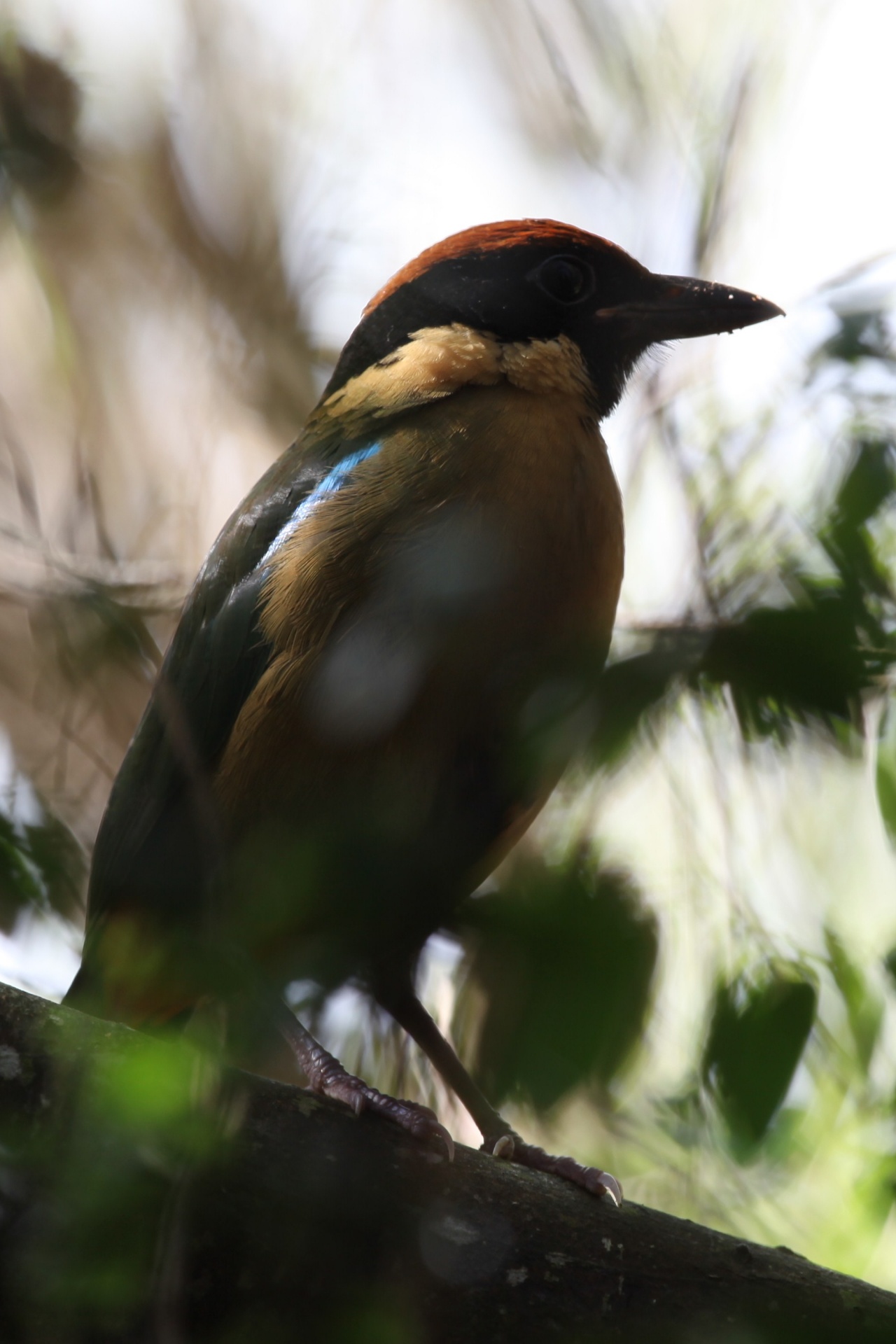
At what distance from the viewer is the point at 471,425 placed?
10.3ft

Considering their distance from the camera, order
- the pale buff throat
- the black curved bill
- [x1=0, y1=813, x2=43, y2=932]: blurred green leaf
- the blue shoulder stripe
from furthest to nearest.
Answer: the black curved bill < the pale buff throat < the blue shoulder stripe < [x1=0, y1=813, x2=43, y2=932]: blurred green leaf

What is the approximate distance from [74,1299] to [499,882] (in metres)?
0.73

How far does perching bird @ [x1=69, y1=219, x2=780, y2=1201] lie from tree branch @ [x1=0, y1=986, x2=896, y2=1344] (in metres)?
0.18

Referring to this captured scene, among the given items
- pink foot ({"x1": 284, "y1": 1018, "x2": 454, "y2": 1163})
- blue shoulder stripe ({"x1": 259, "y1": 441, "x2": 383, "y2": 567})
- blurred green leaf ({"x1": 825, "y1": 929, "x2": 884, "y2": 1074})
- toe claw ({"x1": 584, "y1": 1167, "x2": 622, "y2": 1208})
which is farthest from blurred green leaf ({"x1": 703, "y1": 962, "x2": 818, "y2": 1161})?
blue shoulder stripe ({"x1": 259, "y1": 441, "x2": 383, "y2": 567})

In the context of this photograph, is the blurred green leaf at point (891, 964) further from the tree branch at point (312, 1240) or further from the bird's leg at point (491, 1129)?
the bird's leg at point (491, 1129)

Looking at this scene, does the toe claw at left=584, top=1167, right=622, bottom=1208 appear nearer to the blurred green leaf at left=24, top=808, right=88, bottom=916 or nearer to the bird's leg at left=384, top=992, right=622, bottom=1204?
the bird's leg at left=384, top=992, right=622, bottom=1204

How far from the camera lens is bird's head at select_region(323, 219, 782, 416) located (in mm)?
3488

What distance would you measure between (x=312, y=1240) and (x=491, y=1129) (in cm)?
107

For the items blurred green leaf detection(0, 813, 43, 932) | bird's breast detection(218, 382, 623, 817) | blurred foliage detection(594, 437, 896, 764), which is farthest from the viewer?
bird's breast detection(218, 382, 623, 817)

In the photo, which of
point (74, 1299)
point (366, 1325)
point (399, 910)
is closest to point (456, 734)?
point (399, 910)

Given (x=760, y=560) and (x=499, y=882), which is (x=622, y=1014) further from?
(x=760, y=560)

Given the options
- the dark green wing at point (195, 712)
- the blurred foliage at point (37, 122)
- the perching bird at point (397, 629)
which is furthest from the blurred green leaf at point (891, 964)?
the blurred foliage at point (37, 122)

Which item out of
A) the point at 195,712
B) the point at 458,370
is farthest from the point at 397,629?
the point at 458,370

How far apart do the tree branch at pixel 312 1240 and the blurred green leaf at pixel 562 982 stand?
0.40 meters
